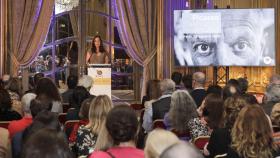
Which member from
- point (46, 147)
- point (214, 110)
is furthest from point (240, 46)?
point (46, 147)

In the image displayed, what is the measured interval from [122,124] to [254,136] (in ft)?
3.34

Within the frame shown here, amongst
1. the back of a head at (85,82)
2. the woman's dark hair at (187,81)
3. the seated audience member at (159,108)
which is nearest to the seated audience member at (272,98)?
the seated audience member at (159,108)

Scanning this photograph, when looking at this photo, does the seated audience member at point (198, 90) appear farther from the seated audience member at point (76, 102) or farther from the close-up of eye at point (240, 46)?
the close-up of eye at point (240, 46)

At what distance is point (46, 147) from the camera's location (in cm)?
211

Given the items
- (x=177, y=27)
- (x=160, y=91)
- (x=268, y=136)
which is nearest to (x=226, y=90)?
(x=160, y=91)

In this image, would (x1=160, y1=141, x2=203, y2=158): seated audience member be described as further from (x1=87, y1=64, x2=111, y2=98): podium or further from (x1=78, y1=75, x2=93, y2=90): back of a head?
(x1=87, y1=64, x2=111, y2=98): podium

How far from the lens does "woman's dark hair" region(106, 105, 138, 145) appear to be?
2.94 m

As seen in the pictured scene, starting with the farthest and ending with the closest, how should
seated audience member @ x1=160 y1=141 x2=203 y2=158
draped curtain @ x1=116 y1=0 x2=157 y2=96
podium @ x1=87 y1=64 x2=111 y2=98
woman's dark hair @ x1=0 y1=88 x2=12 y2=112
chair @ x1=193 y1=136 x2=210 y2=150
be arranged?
draped curtain @ x1=116 y1=0 x2=157 y2=96, podium @ x1=87 y1=64 x2=111 y2=98, woman's dark hair @ x1=0 y1=88 x2=12 y2=112, chair @ x1=193 y1=136 x2=210 y2=150, seated audience member @ x1=160 y1=141 x2=203 y2=158

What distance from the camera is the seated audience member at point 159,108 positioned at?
6.41 metres

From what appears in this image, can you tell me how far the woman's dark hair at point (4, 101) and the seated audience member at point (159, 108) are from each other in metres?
1.69

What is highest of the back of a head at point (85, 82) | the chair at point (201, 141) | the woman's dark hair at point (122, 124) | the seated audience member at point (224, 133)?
the back of a head at point (85, 82)

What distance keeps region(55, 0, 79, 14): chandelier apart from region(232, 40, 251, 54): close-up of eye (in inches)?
148

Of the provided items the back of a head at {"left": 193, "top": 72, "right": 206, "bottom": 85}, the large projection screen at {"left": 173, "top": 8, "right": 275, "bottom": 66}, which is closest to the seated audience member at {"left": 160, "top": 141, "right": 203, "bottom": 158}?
the back of a head at {"left": 193, "top": 72, "right": 206, "bottom": 85}

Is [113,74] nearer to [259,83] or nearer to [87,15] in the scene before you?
[87,15]
